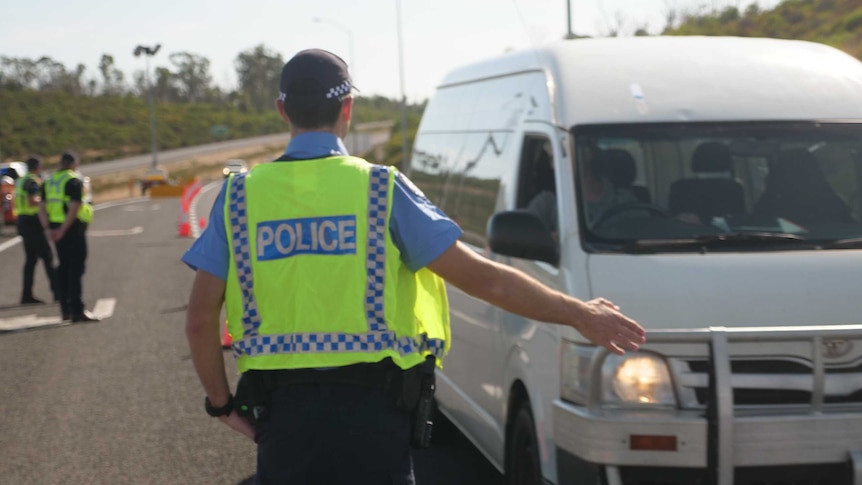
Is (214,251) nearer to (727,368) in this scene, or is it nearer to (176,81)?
(727,368)

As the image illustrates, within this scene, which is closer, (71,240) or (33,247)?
(71,240)

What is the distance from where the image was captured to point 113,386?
10.1 metres

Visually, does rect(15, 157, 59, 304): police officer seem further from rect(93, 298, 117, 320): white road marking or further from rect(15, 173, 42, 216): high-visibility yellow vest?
rect(93, 298, 117, 320): white road marking

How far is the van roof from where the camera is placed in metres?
5.80

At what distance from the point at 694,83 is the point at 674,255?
1057mm

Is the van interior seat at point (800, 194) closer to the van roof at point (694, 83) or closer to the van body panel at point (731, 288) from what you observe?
the van roof at point (694, 83)

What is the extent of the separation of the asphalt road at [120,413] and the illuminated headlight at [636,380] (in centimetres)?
174

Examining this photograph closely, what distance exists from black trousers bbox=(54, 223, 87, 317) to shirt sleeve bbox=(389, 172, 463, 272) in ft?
36.7

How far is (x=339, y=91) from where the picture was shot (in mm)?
3523

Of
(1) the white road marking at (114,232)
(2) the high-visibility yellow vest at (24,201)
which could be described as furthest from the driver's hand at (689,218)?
(1) the white road marking at (114,232)

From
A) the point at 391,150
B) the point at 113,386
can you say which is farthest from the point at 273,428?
the point at 391,150

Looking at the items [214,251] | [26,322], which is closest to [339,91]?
[214,251]

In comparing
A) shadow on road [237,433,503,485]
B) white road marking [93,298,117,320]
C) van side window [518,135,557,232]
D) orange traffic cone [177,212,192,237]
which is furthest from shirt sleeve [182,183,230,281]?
orange traffic cone [177,212,192,237]

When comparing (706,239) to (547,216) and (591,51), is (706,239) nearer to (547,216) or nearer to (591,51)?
(547,216)
